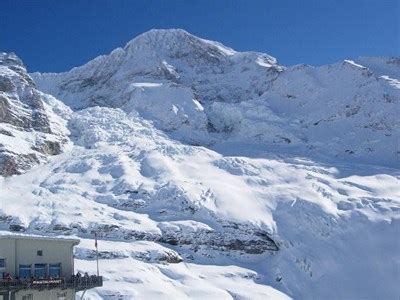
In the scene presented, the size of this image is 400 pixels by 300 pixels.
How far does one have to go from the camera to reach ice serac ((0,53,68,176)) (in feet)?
281

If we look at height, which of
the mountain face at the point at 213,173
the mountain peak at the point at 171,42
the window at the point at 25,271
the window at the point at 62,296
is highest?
the mountain peak at the point at 171,42

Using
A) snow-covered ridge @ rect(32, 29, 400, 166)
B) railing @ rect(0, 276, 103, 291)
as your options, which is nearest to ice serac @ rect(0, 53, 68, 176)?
snow-covered ridge @ rect(32, 29, 400, 166)

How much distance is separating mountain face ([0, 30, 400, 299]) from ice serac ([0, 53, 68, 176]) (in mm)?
272

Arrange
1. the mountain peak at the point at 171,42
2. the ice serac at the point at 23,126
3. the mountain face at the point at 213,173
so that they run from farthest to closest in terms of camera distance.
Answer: the mountain peak at the point at 171,42, the ice serac at the point at 23,126, the mountain face at the point at 213,173

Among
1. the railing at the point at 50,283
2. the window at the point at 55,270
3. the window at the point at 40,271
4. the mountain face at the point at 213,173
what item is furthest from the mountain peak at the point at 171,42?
the window at the point at 40,271

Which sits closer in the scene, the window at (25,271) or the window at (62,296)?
the window at (25,271)

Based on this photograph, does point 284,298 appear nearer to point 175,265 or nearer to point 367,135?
point 175,265

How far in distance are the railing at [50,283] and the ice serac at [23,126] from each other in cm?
5178

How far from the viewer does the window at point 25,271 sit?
3088cm

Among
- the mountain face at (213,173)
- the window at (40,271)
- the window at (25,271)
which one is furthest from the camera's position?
the mountain face at (213,173)

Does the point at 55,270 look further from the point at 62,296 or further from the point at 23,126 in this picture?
the point at 23,126

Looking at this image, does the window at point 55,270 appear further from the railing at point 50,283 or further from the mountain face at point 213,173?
the mountain face at point 213,173

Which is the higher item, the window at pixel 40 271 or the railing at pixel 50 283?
the window at pixel 40 271

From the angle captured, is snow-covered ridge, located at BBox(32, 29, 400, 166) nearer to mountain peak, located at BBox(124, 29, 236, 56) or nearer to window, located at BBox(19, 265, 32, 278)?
mountain peak, located at BBox(124, 29, 236, 56)
